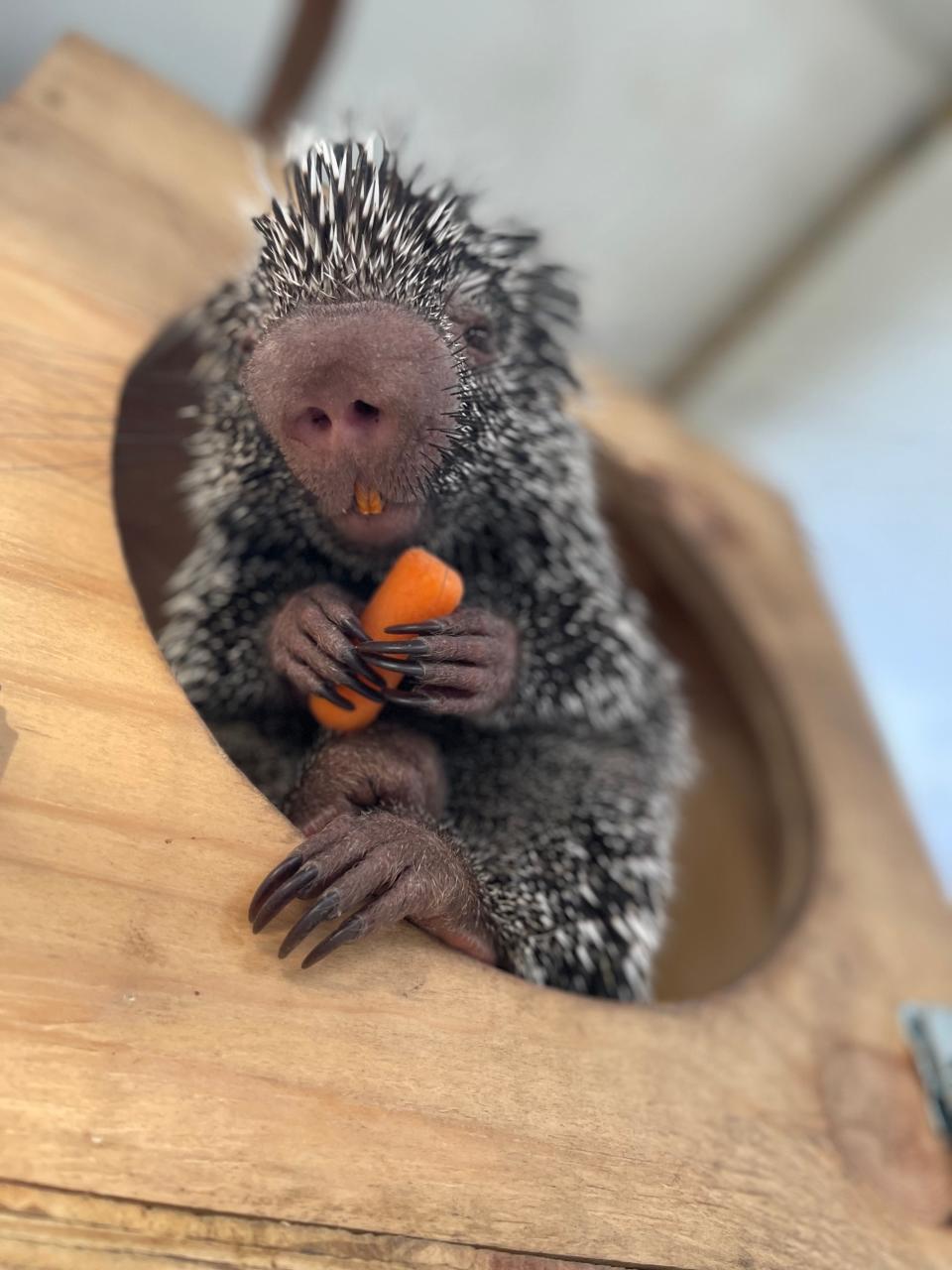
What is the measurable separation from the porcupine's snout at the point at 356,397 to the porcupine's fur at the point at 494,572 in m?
0.07

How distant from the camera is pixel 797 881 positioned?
1.92 metres

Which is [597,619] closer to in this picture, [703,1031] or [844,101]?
[703,1031]

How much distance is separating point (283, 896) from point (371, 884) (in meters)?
0.10

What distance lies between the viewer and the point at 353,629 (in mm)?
1164

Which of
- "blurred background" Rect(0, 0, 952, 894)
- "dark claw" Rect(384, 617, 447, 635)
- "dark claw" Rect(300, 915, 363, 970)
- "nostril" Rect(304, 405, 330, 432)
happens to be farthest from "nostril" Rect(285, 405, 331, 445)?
"blurred background" Rect(0, 0, 952, 894)

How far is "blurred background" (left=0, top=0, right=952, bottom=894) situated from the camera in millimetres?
2889

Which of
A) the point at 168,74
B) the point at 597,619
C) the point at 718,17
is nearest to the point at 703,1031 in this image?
the point at 597,619

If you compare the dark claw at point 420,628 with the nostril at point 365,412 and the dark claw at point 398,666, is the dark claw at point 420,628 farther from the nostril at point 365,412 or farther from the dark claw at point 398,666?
the nostril at point 365,412

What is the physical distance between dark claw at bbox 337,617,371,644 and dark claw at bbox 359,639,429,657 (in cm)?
1

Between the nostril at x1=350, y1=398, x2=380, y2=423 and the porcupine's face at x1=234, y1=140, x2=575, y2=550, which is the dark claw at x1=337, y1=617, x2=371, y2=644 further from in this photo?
the nostril at x1=350, y1=398, x2=380, y2=423

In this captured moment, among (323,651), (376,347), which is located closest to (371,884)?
(323,651)

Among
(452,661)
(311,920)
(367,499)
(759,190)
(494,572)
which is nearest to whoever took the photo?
(311,920)

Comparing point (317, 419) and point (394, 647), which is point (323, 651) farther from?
point (317, 419)

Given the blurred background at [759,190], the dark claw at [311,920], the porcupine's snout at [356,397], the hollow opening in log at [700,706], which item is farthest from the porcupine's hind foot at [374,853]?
the blurred background at [759,190]
